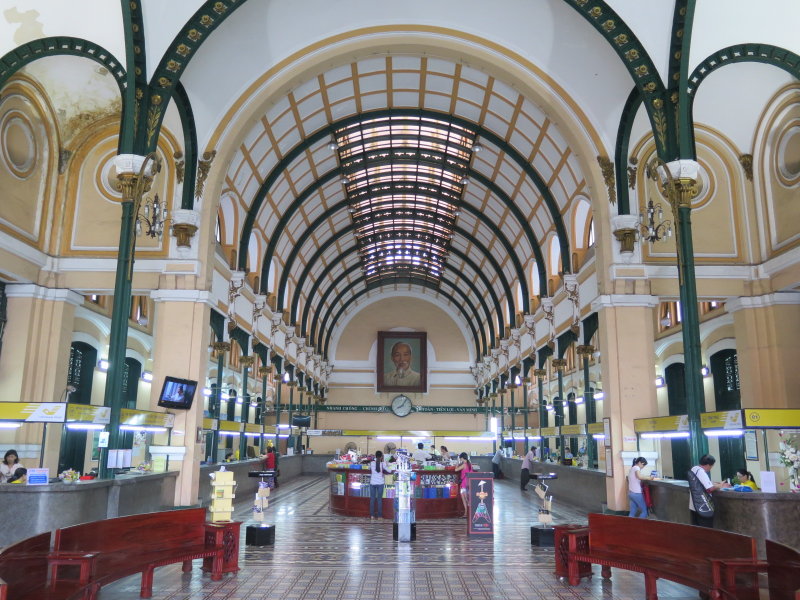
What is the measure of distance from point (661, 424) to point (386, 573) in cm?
660

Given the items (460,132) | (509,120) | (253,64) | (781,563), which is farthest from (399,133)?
(781,563)

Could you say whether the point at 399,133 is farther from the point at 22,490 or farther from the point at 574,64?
the point at 22,490

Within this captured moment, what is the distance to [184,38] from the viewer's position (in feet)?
40.8

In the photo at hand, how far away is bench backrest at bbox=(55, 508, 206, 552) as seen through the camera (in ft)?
20.3

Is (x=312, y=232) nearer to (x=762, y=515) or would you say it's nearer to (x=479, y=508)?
(x=479, y=508)

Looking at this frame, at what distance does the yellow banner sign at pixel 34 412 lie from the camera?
380 inches

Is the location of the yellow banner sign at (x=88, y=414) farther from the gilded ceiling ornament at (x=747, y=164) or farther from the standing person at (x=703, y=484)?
the gilded ceiling ornament at (x=747, y=164)

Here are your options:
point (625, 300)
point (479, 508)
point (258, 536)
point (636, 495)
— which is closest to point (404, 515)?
point (479, 508)

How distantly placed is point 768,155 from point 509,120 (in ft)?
23.0

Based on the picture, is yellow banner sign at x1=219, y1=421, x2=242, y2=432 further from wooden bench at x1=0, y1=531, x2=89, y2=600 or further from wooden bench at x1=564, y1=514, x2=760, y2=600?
wooden bench at x1=0, y1=531, x2=89, y2=600

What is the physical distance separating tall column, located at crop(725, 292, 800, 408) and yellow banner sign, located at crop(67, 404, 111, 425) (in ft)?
42.0

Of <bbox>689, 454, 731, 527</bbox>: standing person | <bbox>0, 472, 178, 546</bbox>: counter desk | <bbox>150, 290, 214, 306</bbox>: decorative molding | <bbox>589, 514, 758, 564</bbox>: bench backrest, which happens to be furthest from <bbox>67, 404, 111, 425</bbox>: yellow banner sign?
<bbox>689, 454, 731, 527</bbox>: standing person

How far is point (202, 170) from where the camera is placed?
1482 cm

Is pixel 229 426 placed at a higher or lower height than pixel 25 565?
higher
